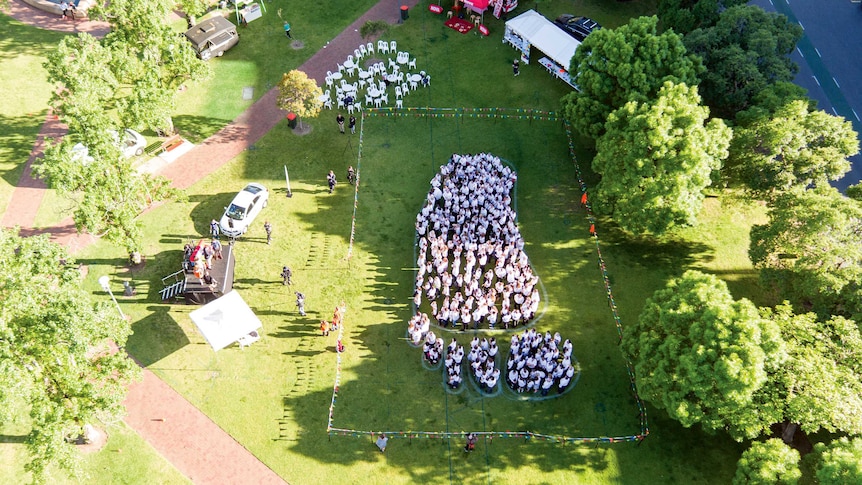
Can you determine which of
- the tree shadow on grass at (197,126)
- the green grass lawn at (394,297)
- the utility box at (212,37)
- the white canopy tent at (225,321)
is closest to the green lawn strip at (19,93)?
the tree shadow on grass at (197,126)

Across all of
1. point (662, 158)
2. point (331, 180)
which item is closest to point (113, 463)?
point (331, 180)

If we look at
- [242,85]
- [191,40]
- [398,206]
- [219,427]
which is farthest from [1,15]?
[219,427]

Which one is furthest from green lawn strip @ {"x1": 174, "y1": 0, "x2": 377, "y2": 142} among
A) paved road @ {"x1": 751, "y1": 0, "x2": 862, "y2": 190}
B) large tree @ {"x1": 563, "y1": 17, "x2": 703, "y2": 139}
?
paved road @ {"x1": 751, "y1": 0, "x2": 862, "y2": 190}

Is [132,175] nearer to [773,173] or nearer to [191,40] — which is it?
[191,40]

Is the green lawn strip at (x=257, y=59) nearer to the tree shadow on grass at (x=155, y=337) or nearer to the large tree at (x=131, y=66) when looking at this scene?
the large tree at (x=131, y=66)

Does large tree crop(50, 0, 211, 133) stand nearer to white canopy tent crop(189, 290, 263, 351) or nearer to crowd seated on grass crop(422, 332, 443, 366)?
white canopy tent crop(189, 290, 263, 351)

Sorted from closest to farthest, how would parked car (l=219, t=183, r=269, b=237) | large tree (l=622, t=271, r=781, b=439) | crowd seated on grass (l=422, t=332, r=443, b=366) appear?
large tree (l=622, t=271, r=781, b=439) < crowd seated on grass (l=422, t=332, r=443, b=366) < parked car (l=219, t=183, r=269, b=237)
